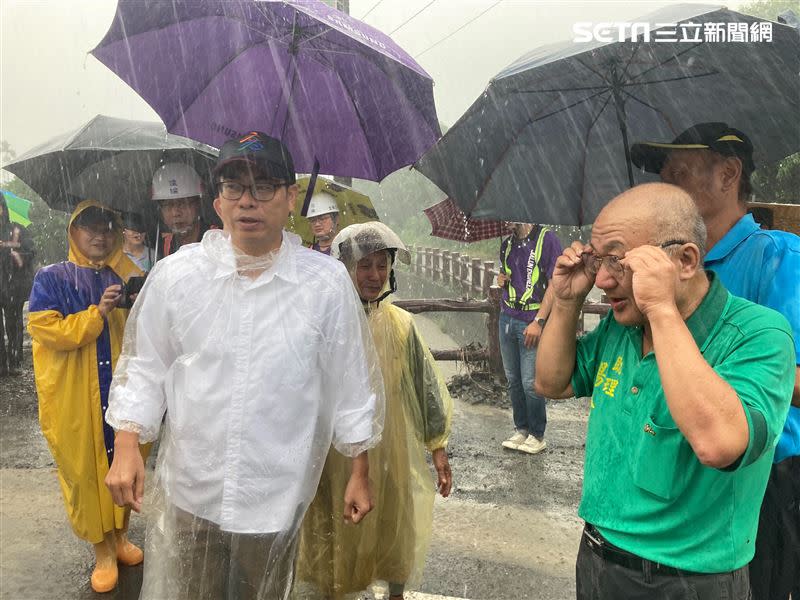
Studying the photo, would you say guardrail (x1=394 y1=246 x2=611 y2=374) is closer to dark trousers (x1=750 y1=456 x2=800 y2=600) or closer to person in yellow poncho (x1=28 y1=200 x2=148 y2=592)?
dark trousers (x1=750 y1=456 x2=800 y2=600)

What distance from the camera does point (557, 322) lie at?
1771 mm

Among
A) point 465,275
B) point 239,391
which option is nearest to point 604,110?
point 239,391

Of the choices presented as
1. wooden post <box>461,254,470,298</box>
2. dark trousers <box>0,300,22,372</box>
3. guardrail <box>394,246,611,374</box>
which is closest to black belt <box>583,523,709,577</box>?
guardrail <box>394,246,611,374</box>

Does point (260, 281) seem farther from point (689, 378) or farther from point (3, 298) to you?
point (3, 298)

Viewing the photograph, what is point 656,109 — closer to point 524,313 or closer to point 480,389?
point 524,313

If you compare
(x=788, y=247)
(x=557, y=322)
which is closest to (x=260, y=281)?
(x=557, y=322)

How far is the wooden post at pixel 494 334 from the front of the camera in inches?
278

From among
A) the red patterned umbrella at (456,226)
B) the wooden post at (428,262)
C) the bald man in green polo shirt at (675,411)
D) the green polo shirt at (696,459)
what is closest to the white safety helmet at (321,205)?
the bald man in green polo shirt at (675,411)

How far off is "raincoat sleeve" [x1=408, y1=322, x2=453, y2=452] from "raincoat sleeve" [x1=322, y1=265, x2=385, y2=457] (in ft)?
2.28

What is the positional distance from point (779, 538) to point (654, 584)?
72 cm

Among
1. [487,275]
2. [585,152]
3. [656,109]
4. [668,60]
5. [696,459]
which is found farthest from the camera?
[487,275]

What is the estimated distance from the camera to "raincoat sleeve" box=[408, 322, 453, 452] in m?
2.79

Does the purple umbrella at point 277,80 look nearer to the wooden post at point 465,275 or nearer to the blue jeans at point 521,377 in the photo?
the blue jeans at point 521,377

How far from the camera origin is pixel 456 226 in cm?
747
